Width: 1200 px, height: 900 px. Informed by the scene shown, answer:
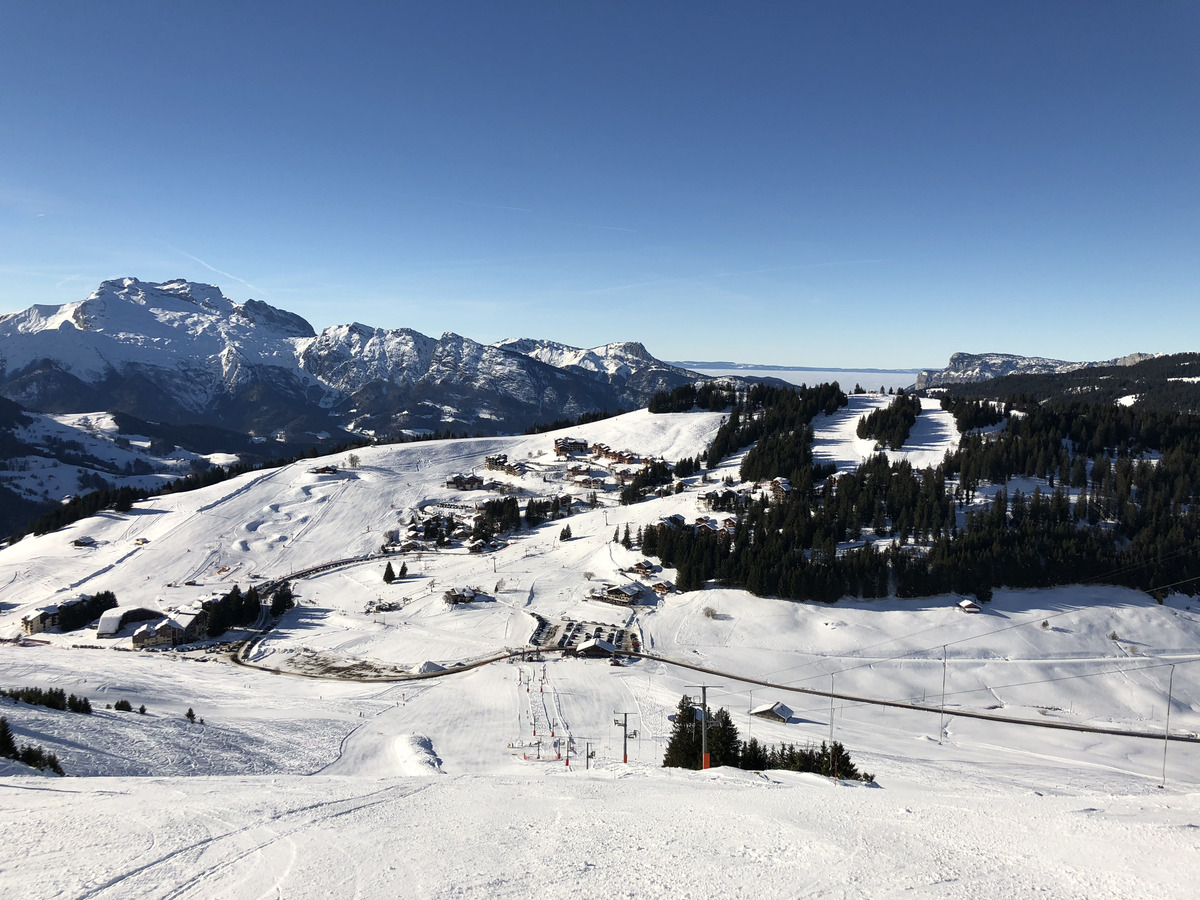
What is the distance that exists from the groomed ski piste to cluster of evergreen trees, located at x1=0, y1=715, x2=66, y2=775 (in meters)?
1.52

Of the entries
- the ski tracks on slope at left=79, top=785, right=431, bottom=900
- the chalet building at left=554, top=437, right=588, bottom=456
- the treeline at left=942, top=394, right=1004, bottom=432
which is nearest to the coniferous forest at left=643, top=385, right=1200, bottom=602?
the treeline at left=942, top=394, right=1004, bottom=432

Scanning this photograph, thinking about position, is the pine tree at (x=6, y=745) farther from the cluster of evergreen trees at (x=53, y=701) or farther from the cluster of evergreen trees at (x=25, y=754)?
the cluster of evergreen trees at (x=53, y=701)

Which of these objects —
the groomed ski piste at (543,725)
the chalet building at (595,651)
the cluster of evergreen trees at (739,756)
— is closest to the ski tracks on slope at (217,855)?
the groomed ski piste at (543,725)

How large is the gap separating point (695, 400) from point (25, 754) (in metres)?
148

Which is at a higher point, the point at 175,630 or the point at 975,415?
the point at 975,415

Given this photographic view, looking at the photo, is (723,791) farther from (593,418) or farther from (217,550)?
(593,418)

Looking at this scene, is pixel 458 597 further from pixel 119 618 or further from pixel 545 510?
pixel 545 510

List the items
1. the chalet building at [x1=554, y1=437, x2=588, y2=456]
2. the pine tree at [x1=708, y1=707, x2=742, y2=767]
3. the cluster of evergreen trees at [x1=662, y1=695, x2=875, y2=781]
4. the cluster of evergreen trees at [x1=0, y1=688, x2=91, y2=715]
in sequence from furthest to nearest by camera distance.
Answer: the chalet building at [x1=554, y1=437, x2=588, y2=456] → the cluster of evergreen trees at [x1=0, y1=688, x2=91, y2=715] → the pine tree at [x1=708, y1=707, x2=742, y2=767] → the cluster of evergreen trees at [x1=662, y1=695, x2=875, y2=781]

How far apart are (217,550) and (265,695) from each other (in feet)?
183

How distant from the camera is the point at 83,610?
65625 millimetres

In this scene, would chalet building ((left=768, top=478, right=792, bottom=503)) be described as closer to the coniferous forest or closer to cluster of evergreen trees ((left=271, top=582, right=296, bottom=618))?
the coniferous forest

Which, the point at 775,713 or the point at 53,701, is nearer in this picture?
the point at 53,701

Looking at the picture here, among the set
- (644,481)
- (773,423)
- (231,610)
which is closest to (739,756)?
(231,610)

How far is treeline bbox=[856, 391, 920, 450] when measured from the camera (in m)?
109
